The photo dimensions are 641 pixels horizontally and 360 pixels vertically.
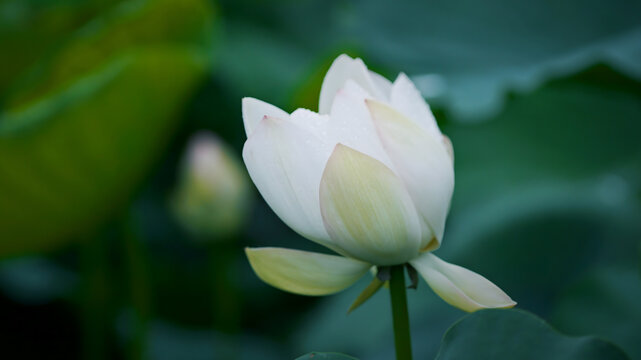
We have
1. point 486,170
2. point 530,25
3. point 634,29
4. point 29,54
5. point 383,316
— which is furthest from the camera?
point 486,170

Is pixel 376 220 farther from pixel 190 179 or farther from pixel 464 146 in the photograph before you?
pixel 464 146

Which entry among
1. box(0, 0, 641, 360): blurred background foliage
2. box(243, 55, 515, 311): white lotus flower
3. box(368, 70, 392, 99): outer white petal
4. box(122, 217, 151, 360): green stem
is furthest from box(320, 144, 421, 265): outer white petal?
box(122, 217, 151, 360): green stem

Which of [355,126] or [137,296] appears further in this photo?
[137,296]

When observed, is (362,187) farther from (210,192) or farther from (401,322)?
(210,192)

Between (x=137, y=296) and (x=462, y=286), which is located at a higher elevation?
(x=462, y=286)

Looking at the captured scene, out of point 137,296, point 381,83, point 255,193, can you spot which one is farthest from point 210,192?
point 381,83

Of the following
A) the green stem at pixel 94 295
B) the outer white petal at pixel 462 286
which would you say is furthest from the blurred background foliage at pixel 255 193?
the outer white petal at pixel 462 286

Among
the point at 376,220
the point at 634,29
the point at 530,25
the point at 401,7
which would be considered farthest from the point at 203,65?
the point at 376,220
